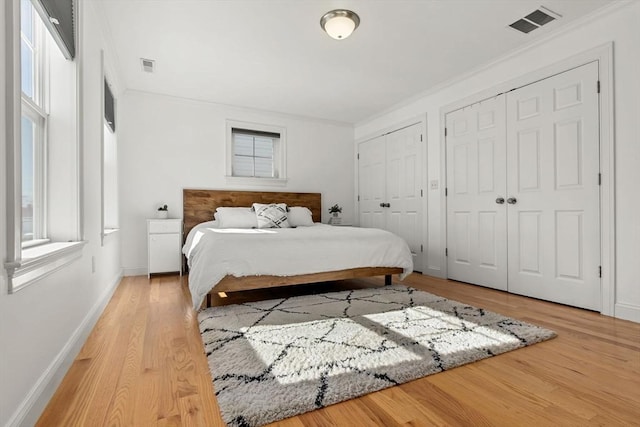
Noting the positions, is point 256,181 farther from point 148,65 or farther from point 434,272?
point 434,272

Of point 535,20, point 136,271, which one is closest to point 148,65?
point 136,271

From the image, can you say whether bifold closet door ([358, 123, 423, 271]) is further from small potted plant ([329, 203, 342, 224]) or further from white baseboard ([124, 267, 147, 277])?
white baseboard ([124, 267, 147, 277])

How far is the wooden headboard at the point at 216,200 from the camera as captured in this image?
4355 millimetres

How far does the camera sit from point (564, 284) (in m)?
2.75

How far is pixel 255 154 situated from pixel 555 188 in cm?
382

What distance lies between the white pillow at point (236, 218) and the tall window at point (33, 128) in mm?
2263

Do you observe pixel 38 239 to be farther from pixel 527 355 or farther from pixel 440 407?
pixel 527 355

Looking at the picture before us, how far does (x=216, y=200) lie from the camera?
452cm

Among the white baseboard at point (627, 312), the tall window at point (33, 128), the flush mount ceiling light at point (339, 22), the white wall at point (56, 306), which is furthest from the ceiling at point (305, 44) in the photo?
the white baseboard at point (627, 312)

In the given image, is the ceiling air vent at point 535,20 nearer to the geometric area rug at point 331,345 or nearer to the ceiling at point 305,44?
the ceiling at point 305,44

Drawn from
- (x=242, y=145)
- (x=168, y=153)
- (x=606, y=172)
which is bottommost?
(x=606, y=172)

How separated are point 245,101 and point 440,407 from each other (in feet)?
13.9

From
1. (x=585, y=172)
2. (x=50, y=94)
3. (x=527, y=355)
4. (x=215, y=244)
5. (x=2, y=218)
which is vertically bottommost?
(x=527, y=355)

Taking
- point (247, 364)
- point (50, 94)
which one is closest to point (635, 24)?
point (247, 364)
